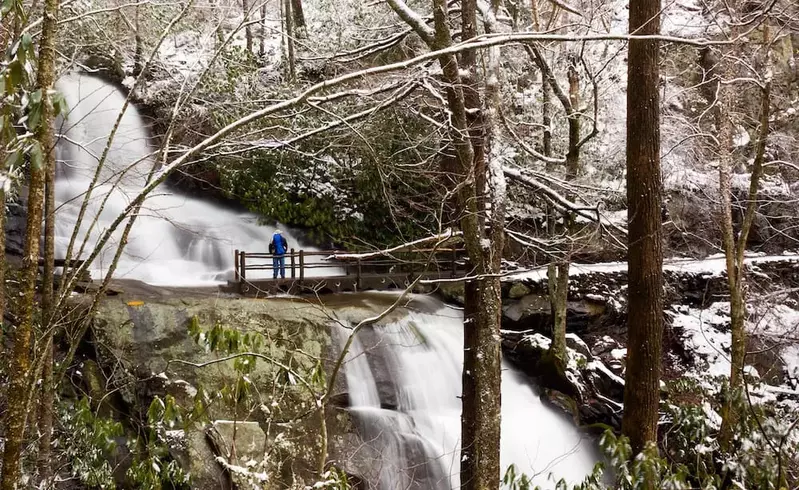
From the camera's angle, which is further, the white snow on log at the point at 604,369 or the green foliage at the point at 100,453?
the white snow on log at the point at 604,369

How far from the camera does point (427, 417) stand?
9531 mm

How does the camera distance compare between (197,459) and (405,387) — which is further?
(405,387)

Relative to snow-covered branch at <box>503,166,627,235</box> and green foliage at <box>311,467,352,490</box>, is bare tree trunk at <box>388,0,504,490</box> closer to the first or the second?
snow-covered branch at <box>503,166,627,235</box>

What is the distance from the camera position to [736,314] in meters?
9.16

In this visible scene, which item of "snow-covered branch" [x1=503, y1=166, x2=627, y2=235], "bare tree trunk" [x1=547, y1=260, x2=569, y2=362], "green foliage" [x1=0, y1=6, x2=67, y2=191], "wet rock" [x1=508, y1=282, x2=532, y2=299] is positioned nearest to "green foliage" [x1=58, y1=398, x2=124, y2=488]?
"green foliage" [x1=0, y1=6, x2=67, y2=191]

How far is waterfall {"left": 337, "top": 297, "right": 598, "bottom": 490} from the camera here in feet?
27.9

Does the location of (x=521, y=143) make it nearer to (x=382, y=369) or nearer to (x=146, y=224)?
(x=382, y=369)

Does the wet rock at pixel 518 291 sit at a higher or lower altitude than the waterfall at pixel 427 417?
higher

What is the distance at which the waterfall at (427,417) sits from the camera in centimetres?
849

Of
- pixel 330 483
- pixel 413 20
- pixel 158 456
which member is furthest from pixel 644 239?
pixel 158 456

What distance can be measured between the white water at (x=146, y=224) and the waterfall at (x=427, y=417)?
18.9ft

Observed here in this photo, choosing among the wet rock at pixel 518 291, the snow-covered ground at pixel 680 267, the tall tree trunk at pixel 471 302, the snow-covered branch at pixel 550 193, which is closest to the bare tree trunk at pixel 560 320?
the wet rock at pixel 518 291

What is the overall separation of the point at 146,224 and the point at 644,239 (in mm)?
13790

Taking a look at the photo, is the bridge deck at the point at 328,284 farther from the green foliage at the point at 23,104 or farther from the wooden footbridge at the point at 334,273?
the green foliage at the point at 23,104
